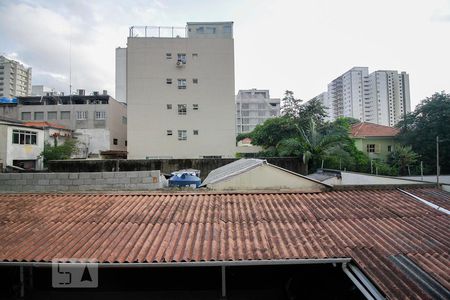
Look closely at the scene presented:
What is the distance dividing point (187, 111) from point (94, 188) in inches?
703

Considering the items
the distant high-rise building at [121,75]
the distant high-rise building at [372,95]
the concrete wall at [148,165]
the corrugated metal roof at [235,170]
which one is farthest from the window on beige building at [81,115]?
the distant high-rise building at [372,95]

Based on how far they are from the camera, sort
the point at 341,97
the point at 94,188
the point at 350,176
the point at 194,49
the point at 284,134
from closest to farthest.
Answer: the point at 94,188 → the point at 350,176 → the point at 194,49 → the point at 284,134 → the point at 341,97

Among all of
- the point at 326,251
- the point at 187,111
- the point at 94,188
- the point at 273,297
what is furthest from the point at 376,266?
the point at 187,111

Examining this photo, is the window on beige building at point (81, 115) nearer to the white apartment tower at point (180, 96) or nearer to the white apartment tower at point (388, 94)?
the white apartment tower at point (180, 96)

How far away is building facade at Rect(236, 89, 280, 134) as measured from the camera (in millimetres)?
76250

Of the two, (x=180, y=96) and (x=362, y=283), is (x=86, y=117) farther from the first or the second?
(x=362, y=283)

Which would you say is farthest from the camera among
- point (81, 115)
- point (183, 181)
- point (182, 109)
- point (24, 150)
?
point (81, 115)

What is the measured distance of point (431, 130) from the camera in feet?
77.5

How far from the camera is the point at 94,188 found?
799cm

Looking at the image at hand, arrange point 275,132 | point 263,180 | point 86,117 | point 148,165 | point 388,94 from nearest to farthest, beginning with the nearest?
point 263,180
point 148,165
point 275,132
point 86,117
point 388,94

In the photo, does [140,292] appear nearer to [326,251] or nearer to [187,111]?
[326,251]

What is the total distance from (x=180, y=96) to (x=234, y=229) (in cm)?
2166

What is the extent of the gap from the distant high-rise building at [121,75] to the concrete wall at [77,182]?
36573 mm

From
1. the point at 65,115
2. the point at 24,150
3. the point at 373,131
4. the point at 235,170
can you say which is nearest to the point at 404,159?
the point at 373,131
